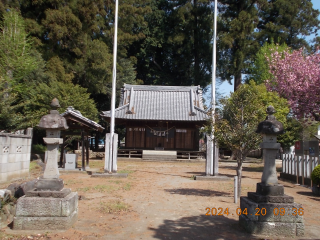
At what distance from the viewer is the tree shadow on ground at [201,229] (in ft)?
18.4

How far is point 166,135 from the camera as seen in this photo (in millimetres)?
26109

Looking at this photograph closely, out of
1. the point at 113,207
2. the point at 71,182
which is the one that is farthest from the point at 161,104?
the point at 113,207

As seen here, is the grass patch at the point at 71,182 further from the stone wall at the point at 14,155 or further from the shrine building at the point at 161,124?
the shrine building at the point at 161,124

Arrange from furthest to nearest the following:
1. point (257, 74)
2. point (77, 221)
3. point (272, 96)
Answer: point (257, 74) → point (272, 96) → point (77, 221)

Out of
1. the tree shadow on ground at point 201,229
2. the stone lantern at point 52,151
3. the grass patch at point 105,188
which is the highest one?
the stone lantern at point 52,151

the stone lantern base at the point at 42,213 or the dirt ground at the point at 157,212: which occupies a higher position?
the stone lantern base at the point at 42,213

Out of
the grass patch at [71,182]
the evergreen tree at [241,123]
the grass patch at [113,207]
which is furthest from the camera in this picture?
the grass patch at [71,182]

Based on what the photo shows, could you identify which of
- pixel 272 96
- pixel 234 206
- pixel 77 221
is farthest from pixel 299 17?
pixel 77 221

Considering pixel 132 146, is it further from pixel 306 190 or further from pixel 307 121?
pixel 306 190

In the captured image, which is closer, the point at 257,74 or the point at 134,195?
the point at 134,195

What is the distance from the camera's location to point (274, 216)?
559cm

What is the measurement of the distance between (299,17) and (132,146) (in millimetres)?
24244

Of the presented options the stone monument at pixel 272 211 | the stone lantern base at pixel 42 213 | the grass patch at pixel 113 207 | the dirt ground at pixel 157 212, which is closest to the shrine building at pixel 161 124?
the dirt ground at pixel 157 212

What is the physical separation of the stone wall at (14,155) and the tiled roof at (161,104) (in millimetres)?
11066
